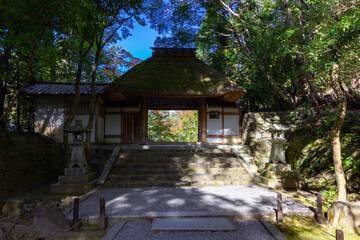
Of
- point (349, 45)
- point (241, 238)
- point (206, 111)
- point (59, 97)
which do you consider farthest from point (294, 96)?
point (59, 97)

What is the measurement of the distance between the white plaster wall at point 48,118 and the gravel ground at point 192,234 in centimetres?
829

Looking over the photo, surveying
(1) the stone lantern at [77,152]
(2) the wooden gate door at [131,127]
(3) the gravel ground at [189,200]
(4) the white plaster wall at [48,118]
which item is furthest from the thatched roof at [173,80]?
(3) the gravel ground at [189,200]

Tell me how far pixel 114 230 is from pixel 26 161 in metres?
5.84

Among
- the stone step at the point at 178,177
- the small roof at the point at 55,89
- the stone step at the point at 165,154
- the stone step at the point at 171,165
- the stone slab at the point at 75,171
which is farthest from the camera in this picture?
the small roof at the point at 55,89

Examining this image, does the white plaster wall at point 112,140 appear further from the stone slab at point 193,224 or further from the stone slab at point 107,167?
the stone slab at point 193,224

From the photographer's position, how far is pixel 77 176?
6004mm

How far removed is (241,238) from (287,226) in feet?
3.61

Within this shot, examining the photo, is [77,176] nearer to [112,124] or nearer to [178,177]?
[178,177]

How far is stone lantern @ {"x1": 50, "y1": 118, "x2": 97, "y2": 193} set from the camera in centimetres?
588

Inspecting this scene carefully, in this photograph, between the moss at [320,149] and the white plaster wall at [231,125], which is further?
the white plaster wall at [231,125]

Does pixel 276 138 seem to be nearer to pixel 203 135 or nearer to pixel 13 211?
pixel 203 135

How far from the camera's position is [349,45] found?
4465 millimetres

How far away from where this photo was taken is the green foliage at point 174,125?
1809 cm

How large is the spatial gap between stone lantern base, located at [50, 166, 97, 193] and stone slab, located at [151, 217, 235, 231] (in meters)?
3.28
